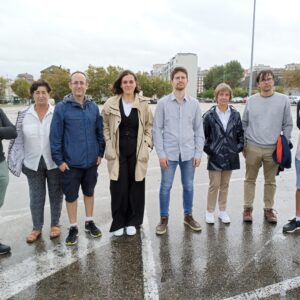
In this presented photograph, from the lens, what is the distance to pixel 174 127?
425 cm

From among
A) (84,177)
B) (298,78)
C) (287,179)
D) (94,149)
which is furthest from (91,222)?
(298,78)

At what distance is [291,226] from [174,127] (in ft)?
6.48

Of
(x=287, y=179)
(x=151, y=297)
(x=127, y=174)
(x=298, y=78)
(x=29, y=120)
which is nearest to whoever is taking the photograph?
(x=151, y=297)

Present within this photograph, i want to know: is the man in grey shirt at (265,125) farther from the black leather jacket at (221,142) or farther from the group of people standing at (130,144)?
the black leather jacket at (221,142)

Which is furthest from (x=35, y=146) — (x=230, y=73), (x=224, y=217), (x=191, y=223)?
(x=230, y=73)

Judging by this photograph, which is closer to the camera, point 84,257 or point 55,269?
point 55,269

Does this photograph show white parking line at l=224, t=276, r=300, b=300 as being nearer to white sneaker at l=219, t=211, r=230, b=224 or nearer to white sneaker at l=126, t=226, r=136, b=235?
white sneaker at l=219, t=211, r=230, b=224

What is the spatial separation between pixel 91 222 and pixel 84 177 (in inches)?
24.4

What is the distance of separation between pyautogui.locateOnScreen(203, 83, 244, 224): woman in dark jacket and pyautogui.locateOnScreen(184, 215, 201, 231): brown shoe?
273 millimetres

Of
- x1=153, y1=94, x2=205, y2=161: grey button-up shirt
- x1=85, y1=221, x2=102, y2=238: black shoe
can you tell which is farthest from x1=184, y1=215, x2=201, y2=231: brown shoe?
x1=85, y1=221, x2=102, y2=238: black shoe

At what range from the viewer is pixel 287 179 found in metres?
7.07

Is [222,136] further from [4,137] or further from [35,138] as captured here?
[4,137]

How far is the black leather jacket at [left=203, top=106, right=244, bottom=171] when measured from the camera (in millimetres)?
4480

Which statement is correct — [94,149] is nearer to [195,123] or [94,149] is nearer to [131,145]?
[131,145]
